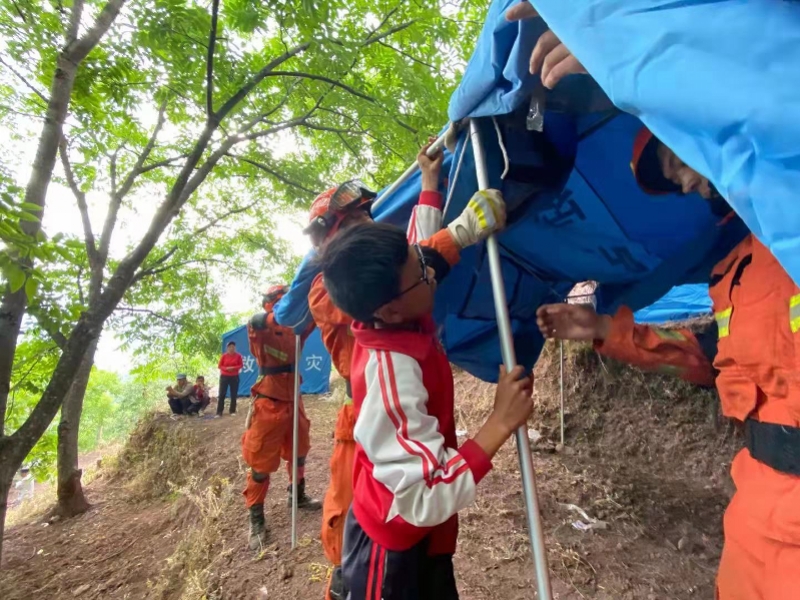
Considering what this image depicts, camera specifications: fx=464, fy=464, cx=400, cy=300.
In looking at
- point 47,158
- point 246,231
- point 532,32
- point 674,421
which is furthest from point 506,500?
point 246,231

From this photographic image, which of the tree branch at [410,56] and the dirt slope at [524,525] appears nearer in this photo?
the dirt slope at [524,525]

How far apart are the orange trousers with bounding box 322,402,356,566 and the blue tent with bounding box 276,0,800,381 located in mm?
717

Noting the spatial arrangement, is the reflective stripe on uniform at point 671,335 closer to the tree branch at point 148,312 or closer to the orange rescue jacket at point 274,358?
the orange rescue jacket at point 274,358

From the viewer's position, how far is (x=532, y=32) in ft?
3.71

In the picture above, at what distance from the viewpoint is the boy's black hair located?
1.31 meters

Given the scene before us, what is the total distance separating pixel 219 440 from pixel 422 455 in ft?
27.8

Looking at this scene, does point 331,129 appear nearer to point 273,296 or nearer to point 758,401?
point 273,296

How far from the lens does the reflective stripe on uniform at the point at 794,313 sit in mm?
950

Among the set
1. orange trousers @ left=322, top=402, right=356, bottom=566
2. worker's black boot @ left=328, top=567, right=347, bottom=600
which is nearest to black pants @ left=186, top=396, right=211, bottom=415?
orange trousers @ left=322, top=402, right=356, bottom=566

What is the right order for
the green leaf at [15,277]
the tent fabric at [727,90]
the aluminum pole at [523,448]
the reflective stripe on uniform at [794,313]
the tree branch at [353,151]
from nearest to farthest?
the tent fabric at [727,90] → the reflective stripe on uniform at [794,313] → the aluminum pole at [523,448] → the green leaf at [15,277] → the tree branch at [353,151]

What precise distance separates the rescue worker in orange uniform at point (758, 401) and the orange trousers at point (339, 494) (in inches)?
58.7

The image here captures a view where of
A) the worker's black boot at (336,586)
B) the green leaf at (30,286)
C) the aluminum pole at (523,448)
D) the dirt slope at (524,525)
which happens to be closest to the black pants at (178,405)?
the dirt slope at (524,525)

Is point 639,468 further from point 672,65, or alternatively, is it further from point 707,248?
point 672,65

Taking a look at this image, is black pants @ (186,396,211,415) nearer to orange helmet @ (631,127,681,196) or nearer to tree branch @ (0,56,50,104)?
tree branch @ (0,56,50,104)
